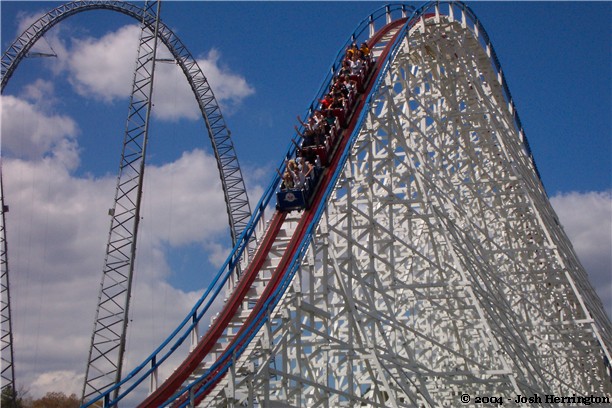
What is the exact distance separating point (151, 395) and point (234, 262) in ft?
8.71

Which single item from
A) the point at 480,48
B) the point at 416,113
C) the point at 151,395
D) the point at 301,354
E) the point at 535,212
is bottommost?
the point at 151,395

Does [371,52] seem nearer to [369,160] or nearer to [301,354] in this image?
[369,160]

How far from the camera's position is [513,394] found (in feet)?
46.4

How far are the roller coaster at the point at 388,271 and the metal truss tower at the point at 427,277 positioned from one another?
0.16 feet

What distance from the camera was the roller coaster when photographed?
38.1ft

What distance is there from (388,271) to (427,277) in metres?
1.65

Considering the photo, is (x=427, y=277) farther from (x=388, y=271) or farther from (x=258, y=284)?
(x=258, y=284)

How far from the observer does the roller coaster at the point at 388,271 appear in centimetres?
1162

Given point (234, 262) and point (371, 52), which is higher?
point (371, 52)

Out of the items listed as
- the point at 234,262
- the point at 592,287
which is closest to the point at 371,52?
the point at 234,262

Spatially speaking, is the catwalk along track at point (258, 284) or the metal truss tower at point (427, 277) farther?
the metal truss tower at point (427, 277)

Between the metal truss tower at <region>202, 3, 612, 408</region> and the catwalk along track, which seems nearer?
the catwalk along track

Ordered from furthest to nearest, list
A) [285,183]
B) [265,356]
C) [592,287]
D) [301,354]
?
1. [592,287]
2. [285,183]
3. [301,354]
4. [265,356]

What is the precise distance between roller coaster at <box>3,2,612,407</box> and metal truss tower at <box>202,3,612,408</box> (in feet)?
0.16
